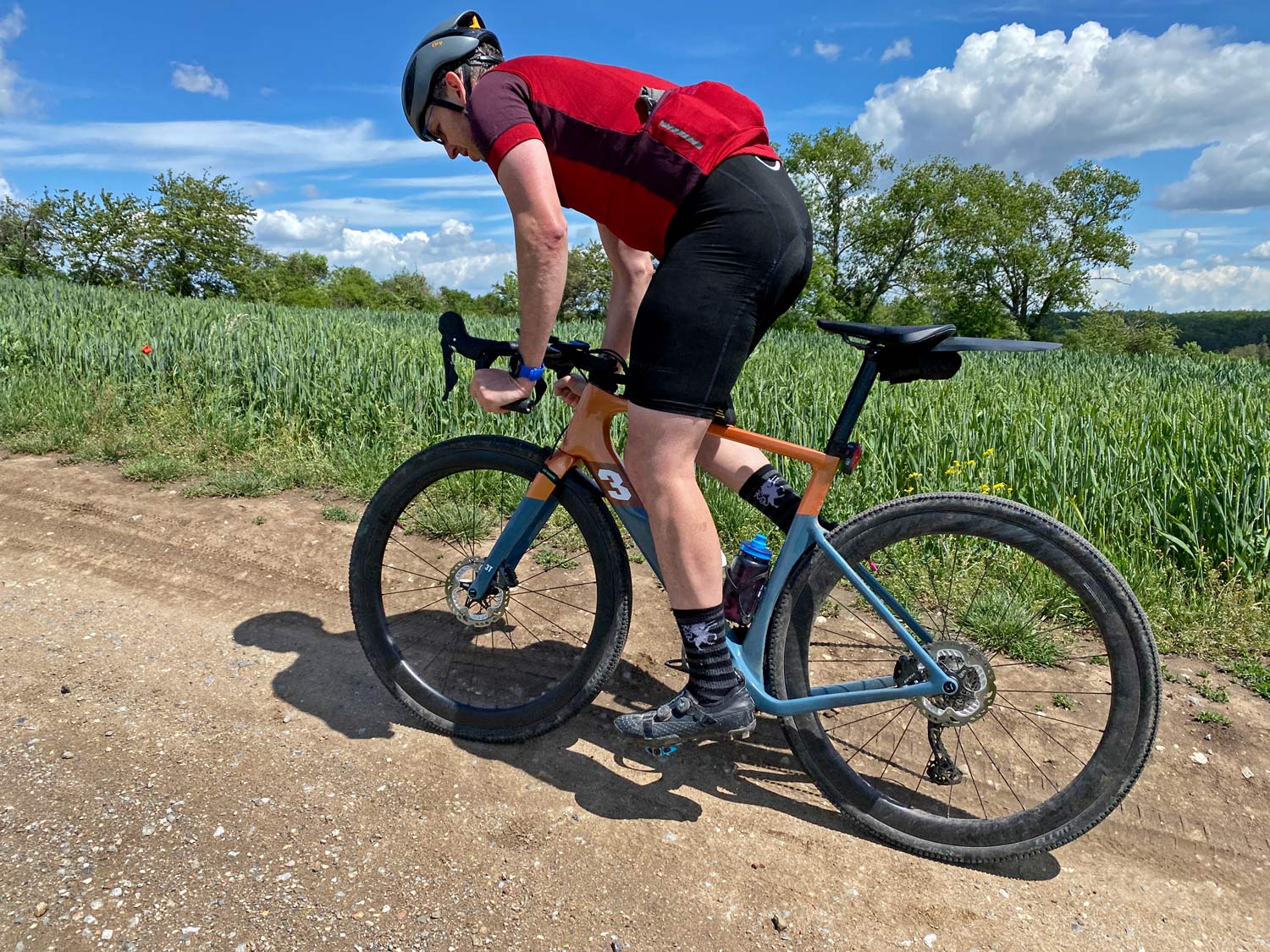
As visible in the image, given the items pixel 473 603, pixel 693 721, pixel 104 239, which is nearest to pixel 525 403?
pixel 473 603

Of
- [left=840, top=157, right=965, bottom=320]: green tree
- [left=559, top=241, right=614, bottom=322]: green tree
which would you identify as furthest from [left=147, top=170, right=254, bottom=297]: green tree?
[left=840, top=157, right=965, bottom=320]: green tree

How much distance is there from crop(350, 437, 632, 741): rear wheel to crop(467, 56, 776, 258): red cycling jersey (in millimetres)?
893

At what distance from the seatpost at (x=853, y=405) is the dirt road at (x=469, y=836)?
1.13 meters

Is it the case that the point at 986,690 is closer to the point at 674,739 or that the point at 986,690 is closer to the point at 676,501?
the point at 674,739

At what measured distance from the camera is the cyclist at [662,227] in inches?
80.6

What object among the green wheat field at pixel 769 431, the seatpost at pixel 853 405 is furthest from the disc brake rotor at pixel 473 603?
the green wheat field at pixel 769 431

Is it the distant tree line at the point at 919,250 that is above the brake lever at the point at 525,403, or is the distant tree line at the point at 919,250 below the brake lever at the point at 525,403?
above

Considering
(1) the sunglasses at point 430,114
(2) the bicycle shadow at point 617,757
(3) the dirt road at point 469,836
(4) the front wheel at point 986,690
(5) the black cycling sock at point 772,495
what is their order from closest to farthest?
(3) the dirt road at point 469,836
(4) the front wheel at point 986,690
(1) the sunglasses at point 430,114
(2) the bicycle shadow at point 617,757
(5) the black cycling sock at point 772,495

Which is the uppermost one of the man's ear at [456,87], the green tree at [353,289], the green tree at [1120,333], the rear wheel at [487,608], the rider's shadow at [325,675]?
the green tree at [1120,333]

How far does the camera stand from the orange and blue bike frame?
2.21m

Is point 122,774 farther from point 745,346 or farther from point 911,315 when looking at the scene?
point 911,315

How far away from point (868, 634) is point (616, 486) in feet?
4.92

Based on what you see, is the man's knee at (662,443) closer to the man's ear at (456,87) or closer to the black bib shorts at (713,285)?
the black bib shorts at (713,285)

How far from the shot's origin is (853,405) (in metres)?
2.21
